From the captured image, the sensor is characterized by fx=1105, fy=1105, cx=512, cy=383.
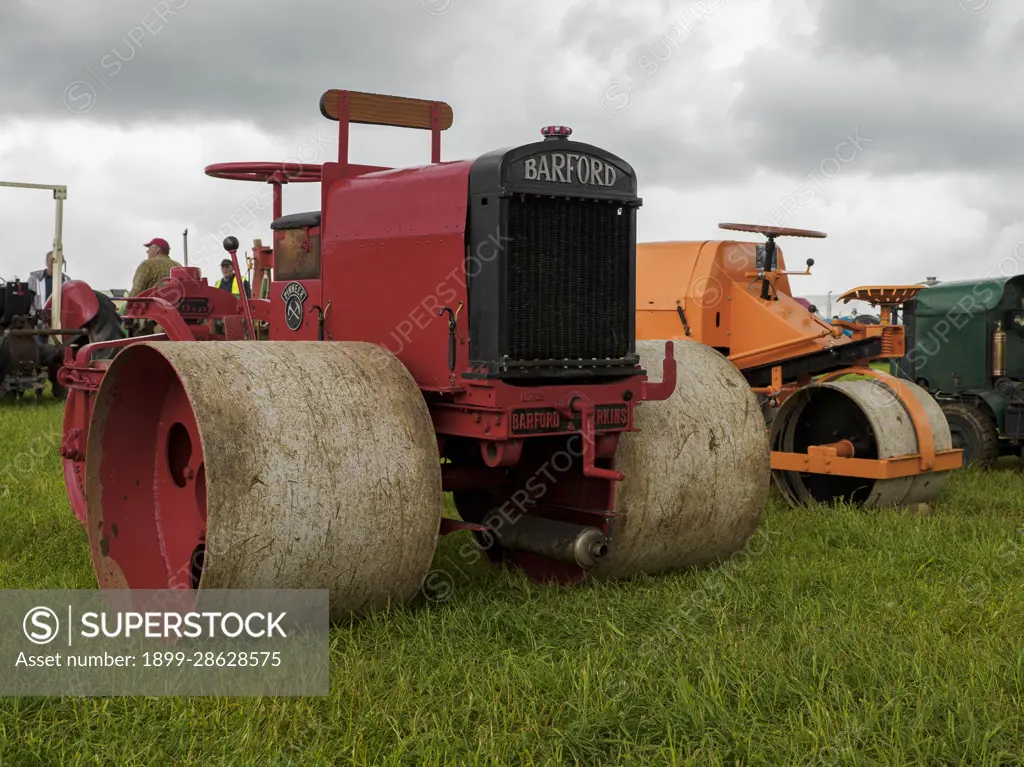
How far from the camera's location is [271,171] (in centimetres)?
606

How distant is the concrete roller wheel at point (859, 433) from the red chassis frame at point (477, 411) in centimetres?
266

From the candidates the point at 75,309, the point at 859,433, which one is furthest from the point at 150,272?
the point at 859,433

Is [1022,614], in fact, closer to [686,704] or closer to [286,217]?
[686,704]

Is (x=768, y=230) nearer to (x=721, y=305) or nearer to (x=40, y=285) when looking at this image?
(x=721, y=305)

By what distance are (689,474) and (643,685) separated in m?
1.67

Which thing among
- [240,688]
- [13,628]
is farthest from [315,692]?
[13,628]

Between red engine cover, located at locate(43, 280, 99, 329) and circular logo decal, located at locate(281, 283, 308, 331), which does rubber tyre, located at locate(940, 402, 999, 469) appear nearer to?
circular logo decal, located at locate(281, 283, 308, 331)

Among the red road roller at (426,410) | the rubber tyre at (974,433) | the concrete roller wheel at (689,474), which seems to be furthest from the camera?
the rubber tyre at (974,433)

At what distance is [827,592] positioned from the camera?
16.3ft

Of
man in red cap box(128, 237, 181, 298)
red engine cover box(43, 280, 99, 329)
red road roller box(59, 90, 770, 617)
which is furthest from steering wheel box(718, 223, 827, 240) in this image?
red engine cover box(43, 280, 99, 329)

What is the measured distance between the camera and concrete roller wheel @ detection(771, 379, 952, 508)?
23.2ft

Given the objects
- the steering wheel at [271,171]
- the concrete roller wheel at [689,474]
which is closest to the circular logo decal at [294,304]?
the steering wheel at [271,171]

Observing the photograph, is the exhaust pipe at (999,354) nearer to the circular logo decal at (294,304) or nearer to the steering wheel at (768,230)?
the steering wheel at (768,230)

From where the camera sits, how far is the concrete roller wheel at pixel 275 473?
4.03 metres
